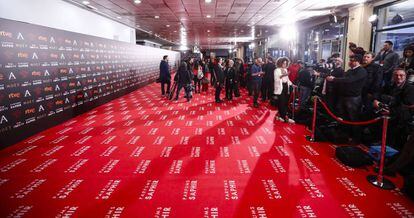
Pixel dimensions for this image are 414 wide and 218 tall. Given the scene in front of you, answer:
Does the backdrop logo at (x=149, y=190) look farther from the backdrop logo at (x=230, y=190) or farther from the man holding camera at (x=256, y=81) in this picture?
the man holding camera at (x=256, y=81)

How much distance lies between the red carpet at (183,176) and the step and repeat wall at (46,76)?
0.41 metres

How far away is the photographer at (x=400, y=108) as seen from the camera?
162 inches

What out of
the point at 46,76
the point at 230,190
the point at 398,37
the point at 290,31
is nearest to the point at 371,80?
the point at 230,190

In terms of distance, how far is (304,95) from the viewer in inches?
Answer: 286

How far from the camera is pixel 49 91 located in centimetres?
607

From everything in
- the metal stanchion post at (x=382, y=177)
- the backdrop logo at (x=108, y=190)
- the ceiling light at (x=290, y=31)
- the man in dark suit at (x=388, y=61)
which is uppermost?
the ceiling light at (x=290, y=31)

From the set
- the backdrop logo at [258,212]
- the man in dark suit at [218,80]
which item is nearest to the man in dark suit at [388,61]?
the man in dark suit at [218,80]

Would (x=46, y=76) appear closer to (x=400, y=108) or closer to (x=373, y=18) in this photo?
(x=400, y=108)

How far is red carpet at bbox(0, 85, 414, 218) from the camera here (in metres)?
2.85

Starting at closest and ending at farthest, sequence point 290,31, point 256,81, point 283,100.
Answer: point 283,100 → point 256,81 → point 290,31

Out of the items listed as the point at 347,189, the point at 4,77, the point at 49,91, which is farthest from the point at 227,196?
the point at 49,91

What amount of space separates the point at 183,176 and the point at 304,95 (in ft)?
15.9

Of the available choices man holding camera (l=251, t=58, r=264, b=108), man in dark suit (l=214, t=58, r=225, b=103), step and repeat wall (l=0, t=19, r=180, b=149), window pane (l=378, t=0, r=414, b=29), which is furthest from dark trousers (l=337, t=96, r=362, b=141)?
step and repeat wall (l=0, t=19, r=180, b=149)

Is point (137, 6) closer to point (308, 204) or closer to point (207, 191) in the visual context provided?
point (207, 191)
